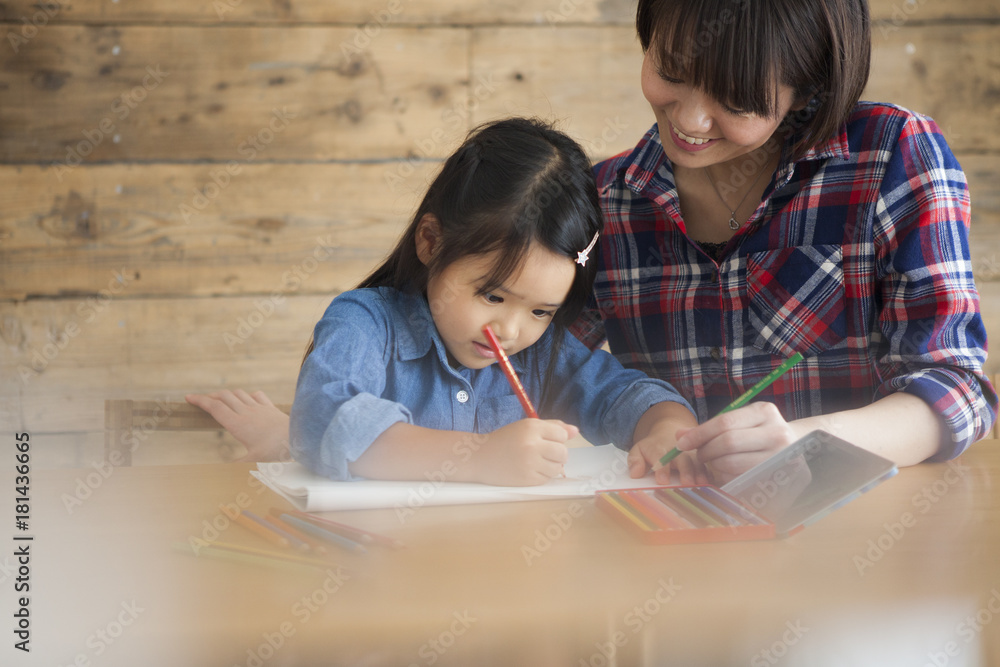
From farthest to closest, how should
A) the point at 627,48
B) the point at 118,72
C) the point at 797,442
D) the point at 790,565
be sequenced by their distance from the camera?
the point at 627,48
the point at 118,72
the point at 797,442
the point at 790,565

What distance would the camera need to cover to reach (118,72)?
1703mm

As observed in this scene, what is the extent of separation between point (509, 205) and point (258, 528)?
1.59 ft

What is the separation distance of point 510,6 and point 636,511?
1.41 meters

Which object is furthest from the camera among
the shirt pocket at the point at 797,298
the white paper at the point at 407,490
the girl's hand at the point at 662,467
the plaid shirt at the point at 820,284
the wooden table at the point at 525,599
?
the shirt pocket at the point at 797,298

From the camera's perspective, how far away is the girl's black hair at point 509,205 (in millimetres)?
948

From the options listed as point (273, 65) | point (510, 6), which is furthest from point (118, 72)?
point (510, 6)

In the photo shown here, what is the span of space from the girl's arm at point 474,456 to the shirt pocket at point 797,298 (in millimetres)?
435

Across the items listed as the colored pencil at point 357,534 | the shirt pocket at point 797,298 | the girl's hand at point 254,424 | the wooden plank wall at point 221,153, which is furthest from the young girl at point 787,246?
the wooden plank wall at point 221,153

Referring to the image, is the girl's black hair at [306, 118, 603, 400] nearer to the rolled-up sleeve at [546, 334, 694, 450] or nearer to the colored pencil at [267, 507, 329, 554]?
the rolled-up sleeve at [546, 334, 694, 450]

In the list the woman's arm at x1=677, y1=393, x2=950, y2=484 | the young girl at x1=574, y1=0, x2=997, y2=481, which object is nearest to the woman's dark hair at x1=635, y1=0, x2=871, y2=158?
the young girl at x1=574, y1=0, x2=997, y2=481

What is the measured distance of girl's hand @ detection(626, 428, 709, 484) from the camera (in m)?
0.82

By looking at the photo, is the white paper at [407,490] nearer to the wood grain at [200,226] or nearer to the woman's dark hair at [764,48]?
the woman's dark hair at [764,48]

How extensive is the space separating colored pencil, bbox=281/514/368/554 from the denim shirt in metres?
0.13

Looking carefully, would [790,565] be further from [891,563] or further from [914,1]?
[914,1]
